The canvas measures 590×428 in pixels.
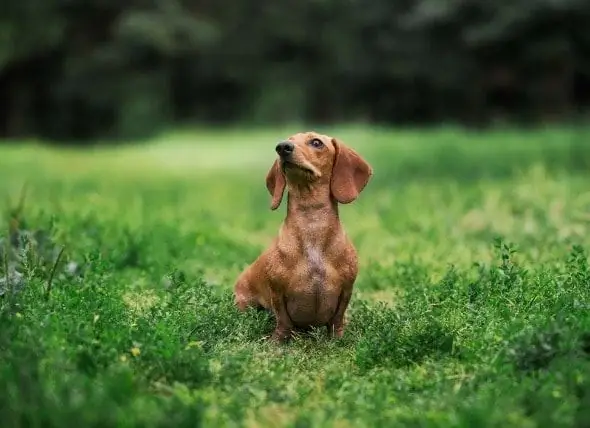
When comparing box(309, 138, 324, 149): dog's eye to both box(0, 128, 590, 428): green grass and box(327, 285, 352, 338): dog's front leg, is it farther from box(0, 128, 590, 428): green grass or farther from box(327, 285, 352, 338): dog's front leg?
box(0, 128, 590, 428): green grass

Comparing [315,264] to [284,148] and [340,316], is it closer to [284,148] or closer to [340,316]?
[340,316]

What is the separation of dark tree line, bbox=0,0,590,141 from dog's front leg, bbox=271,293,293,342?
20.4 metres

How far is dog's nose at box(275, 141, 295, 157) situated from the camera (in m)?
4.89

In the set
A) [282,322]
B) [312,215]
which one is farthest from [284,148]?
[282,322]

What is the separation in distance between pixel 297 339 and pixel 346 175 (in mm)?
933

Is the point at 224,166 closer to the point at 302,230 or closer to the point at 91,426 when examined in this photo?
the point at 302,230

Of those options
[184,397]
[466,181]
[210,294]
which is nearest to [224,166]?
[466,181]

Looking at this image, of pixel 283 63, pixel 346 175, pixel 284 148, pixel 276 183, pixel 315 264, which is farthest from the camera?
pixel 283 63

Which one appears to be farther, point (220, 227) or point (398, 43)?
point (398, 43)

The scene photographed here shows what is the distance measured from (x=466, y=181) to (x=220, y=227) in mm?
5671

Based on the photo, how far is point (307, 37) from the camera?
3947 centimetres

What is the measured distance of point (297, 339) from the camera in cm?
511

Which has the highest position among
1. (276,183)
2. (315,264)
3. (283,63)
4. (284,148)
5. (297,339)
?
(284,148)

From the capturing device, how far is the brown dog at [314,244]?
5078 millimetres
